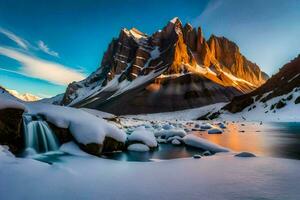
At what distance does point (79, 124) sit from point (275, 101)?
2730 inches

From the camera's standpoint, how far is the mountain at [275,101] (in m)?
66.5

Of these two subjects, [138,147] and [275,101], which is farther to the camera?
[275,101]

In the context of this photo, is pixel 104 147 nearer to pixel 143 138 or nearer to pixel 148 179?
pixel 143 138

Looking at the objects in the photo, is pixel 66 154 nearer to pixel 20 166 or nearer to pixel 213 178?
pixel 20 166

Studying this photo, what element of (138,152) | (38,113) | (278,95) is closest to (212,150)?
(138,152)

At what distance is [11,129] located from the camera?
13883mm

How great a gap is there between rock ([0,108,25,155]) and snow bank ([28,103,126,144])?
97.7 inches

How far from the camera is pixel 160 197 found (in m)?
7.02

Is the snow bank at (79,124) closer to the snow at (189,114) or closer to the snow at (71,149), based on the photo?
the snow at (71,149)

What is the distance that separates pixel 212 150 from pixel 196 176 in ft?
26.3

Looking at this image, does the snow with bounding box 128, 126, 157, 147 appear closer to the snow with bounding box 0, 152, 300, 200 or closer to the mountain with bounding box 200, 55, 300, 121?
the snow with bounding box 0, 152, 300, 200

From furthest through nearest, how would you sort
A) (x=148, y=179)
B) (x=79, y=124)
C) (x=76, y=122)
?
(x=76, y=122), (x=79, y=124), (x=148, y=179)

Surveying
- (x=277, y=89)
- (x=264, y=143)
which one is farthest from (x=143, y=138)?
(x=277, y=89)

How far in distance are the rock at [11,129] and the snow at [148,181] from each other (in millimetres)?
4004
